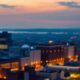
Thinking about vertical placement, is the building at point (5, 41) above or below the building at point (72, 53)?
above

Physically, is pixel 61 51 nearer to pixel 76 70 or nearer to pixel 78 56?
pixel 78 56

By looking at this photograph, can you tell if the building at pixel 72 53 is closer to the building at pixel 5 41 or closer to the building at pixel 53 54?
the building at pixel 53 54

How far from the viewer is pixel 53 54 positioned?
32656mm

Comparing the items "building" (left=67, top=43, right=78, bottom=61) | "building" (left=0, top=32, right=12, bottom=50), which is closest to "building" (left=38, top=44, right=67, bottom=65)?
"building" (left=67, top=43, right=78, bottom=61)

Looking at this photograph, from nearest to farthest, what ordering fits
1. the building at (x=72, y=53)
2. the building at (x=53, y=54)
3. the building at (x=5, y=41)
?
the building at (x=53, y=54), the building at (x=5, y=41), the building at (x=72, y=53)

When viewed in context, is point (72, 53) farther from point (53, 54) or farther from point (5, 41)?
point (5, 41)

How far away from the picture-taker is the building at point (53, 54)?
31020mm

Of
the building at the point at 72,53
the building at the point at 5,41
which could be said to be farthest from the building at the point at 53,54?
the building at the point at 5,41

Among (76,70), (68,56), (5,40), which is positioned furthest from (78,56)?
(76,70)

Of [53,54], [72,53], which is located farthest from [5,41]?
[72,53]

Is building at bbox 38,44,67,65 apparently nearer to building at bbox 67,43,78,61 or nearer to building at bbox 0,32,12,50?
building at bbox 67,43,78,61

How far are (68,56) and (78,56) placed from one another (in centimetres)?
179

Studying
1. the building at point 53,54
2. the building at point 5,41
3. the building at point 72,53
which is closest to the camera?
the building at point 53,54

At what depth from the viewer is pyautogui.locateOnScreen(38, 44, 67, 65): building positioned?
3102 cm
